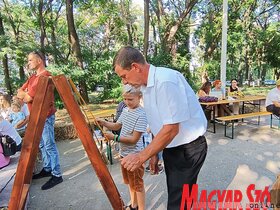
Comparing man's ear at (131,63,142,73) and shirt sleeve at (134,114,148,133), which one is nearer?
man's ear at (131,63,142,73)

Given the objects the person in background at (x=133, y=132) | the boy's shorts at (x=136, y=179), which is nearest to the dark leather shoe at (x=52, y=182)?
the person in background at (x=133, y=132)

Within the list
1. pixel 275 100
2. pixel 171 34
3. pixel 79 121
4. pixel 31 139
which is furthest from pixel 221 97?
pixel 31 139

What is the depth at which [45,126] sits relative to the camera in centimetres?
320

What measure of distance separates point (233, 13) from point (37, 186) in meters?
13.7

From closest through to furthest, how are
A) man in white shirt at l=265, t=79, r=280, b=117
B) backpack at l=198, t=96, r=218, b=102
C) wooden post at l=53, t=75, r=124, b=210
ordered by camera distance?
wooden post at l=53, t=75, r=124, b=210, man in white shirt at l=265, t=79, r=280, b=117, backpack at l=198, t=96, r=218, b=102

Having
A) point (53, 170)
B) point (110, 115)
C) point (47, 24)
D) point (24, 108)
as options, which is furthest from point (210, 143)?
point (47, 24)

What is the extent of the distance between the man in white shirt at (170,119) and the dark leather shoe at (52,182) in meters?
2.24

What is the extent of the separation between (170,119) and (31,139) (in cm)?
86

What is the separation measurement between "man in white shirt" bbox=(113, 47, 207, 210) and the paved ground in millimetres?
1246

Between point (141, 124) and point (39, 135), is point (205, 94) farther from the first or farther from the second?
point (39, 135)

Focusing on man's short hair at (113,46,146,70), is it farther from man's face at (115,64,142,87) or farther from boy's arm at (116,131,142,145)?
boy's arm at (116,131,142,145)

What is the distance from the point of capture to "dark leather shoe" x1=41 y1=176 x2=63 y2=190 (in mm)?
3398

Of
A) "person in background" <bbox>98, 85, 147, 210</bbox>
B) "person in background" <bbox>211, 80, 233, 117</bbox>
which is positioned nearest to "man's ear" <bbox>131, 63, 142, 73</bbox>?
"person in background" <bbox>98, 85, 147, 210</bbox>

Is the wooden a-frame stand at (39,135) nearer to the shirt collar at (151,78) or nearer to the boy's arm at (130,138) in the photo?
the shirt collar at (151,78)
